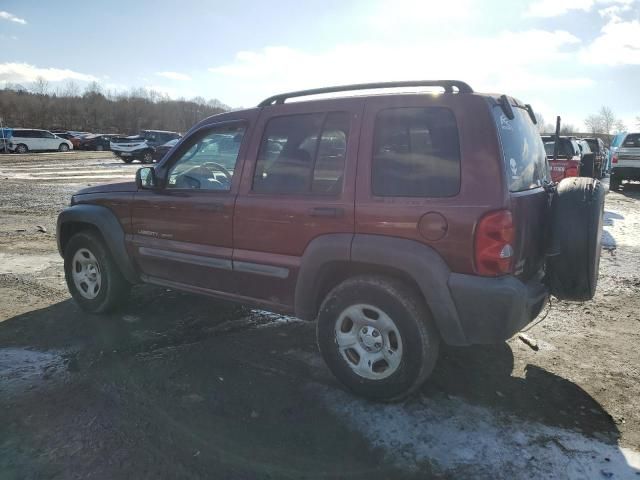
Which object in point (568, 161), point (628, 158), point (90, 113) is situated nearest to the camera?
point (568, 161)

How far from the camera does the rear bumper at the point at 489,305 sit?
2777mm

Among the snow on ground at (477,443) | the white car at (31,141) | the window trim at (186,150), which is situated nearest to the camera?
the snow on ground at (477,443)

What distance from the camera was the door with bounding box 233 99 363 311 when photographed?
3.26 meters

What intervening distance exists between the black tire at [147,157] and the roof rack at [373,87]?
27666 mm

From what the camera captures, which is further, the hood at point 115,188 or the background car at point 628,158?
the background car at point 628,158

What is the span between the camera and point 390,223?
301cm

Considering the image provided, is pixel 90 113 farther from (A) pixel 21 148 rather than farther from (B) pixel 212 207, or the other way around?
(B) pixel 212 207

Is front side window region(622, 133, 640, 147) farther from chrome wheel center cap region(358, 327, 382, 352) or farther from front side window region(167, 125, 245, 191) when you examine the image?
chrome wheel center cap region(358, 327, 382, 352)

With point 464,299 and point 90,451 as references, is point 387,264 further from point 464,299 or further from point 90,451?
point 90,451

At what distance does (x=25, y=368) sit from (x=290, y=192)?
2416 mm

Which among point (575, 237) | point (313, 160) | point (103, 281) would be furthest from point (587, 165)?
point (103, 281)

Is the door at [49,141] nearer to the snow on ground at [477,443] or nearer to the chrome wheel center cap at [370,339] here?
the chrome wheel center cap at [370,339]

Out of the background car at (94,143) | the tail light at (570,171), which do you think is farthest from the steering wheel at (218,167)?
the background car at (94,143)

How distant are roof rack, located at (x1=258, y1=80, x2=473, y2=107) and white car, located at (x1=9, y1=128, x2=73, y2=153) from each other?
39.9 metres
